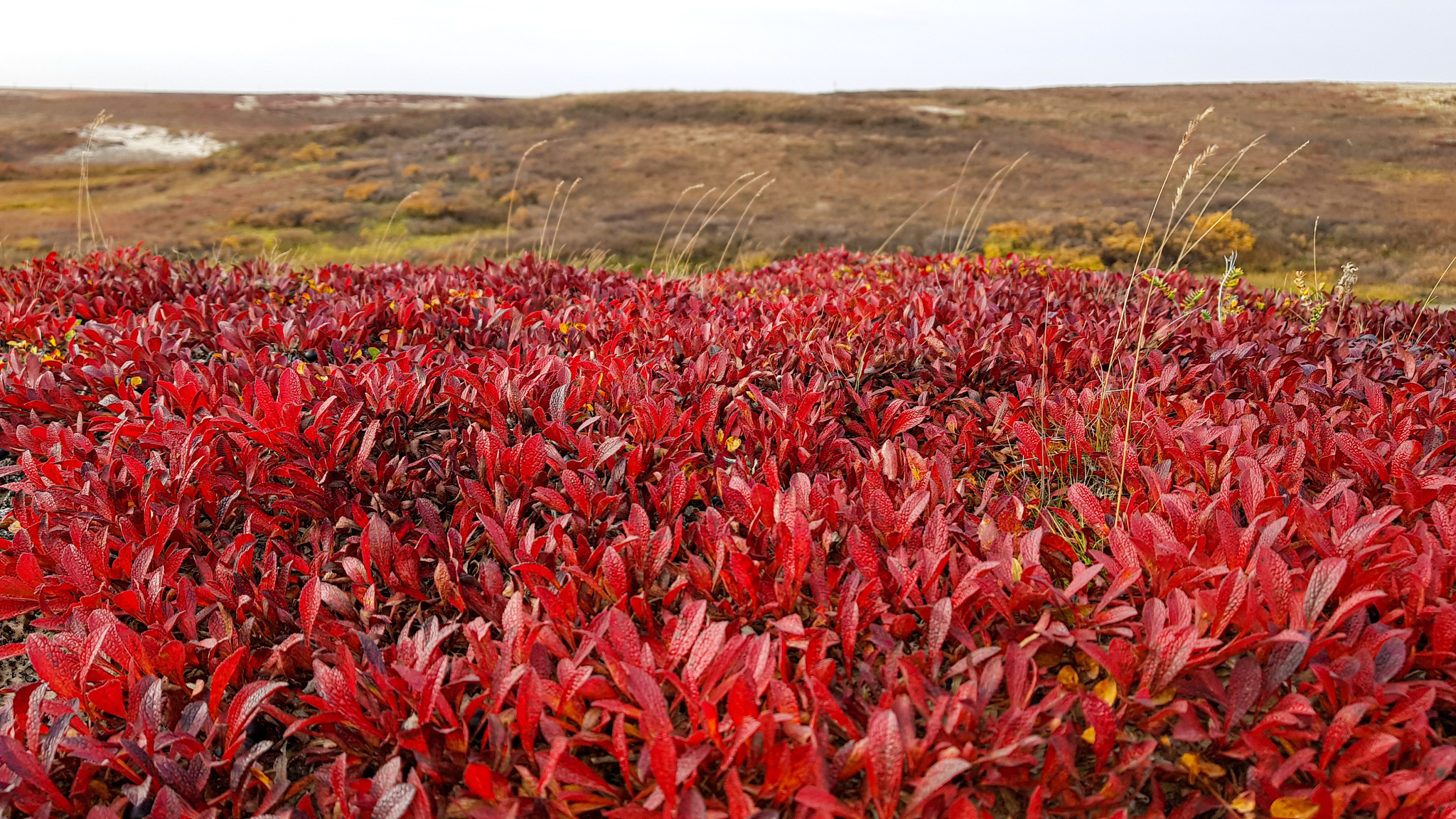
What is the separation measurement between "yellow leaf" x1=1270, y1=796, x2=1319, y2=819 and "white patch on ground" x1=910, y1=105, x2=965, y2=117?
33.2 m

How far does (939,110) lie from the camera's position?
3303 cm

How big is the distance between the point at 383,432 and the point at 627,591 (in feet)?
4.46

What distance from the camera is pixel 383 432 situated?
9.39 ft

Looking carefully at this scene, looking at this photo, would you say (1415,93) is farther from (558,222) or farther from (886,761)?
(886,761)

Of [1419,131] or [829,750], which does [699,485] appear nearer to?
[829,750]

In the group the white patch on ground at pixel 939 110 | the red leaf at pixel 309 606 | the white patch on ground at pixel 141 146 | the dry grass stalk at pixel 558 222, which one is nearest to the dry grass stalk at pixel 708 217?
the dry grass stalk at pixel 558 222

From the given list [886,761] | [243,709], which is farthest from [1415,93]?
[243,709]

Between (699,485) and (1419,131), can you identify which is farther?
(1419,131)

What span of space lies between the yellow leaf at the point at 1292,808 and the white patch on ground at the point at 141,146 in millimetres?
35875

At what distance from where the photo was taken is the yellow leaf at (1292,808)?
4.87ft

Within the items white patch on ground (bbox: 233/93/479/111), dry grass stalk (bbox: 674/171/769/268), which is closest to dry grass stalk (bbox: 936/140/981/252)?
dry grass stalk (bbox: 674/171/769/268)

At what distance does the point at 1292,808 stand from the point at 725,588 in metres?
1.22

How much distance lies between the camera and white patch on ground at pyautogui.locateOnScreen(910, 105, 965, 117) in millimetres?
31948

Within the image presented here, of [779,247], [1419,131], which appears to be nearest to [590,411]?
[779,247]
